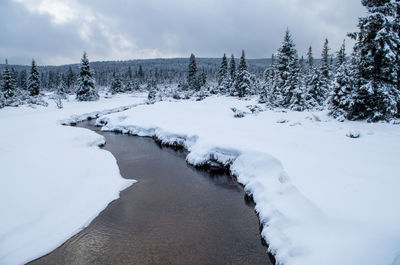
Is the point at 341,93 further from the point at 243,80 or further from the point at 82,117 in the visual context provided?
the point at 82,117

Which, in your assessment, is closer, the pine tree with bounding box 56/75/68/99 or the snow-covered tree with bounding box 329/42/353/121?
the snow-covered tree with bounding box 329/42/353/121

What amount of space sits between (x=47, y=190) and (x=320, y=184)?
34.9 feet

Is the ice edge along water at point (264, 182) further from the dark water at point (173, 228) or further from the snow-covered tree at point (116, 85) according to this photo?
the snow-covered tree at point (116, 85)

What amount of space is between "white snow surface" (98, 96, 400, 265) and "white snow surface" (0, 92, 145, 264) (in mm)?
5764

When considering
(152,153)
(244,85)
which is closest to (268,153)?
(152,153)

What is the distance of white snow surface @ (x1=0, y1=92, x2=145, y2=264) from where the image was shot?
7074 millimetres

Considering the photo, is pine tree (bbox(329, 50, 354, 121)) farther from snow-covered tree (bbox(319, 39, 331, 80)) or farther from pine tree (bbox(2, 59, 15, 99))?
pine tree (bbox(2, 59, 15, 99))

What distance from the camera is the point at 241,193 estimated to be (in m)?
10.6

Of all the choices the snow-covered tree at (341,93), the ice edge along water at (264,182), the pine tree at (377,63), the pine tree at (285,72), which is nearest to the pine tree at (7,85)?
the ice edge along water at (264,182)

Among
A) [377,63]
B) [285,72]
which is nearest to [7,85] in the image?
[285,72]

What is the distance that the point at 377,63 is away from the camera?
639 inches

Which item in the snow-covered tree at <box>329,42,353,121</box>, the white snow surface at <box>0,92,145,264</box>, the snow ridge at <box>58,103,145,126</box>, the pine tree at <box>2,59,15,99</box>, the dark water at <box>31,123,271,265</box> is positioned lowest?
the dark water at <box>31,123,271,265</box>

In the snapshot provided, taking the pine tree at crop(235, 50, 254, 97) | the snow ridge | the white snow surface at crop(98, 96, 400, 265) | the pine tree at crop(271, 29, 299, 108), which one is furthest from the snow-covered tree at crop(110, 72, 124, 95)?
the white snow surface at crop(98, 96, 400, 265)

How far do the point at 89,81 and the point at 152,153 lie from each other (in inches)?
1375
